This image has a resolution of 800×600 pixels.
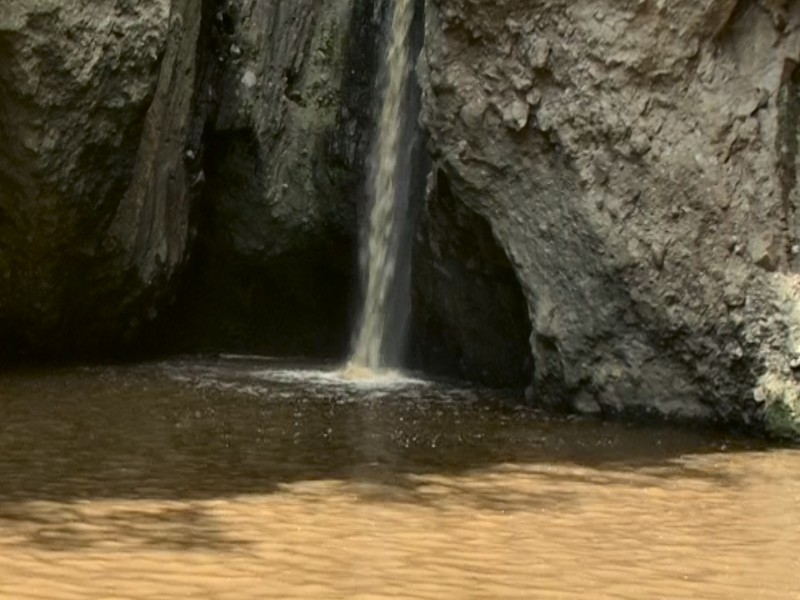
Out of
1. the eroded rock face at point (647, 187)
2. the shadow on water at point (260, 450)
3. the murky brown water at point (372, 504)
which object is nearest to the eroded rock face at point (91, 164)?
the shadow on water at point (260, 450)

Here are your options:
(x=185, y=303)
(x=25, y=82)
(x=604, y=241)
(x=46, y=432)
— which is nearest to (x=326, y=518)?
(x=46, y=432)

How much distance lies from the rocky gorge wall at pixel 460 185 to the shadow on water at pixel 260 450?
77 cm

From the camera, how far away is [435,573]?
3.85m

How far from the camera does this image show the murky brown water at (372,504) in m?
3.74

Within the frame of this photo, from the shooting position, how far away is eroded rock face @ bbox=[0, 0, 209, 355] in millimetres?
9508

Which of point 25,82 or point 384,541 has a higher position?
point 25,82

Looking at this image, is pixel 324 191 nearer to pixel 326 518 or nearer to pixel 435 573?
pixel 326 518

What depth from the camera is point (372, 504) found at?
496 centimetres

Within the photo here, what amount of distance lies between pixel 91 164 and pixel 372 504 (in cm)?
590

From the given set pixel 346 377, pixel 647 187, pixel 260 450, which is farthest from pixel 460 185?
pixel 260 450

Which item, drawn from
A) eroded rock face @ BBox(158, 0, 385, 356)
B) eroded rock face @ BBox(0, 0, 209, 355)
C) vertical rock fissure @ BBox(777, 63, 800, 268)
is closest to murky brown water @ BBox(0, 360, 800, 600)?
vertical rock fissure @ BBox(777, 63, 800, 268)

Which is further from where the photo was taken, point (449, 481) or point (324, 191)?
point (324, 191)

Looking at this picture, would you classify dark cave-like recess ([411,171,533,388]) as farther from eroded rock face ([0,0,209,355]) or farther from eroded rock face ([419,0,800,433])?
eroded rock face ([0,0,209,355])

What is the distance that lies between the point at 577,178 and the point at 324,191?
484 cm
